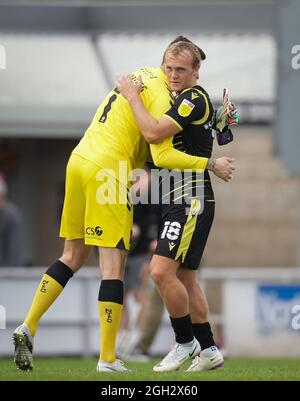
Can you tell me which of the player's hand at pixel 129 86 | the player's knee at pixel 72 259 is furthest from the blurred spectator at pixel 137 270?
the player's hand at pixel 129 86

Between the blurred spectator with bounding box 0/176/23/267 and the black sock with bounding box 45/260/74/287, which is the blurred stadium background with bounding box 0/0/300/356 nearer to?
the blurred spectator with bounding box 0/176/23/267

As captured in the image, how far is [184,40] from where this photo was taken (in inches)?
324

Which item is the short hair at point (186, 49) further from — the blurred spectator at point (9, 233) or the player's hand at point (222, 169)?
the blurred spectator at point (9, 233)

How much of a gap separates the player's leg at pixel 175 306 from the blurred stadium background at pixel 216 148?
18.9 ft

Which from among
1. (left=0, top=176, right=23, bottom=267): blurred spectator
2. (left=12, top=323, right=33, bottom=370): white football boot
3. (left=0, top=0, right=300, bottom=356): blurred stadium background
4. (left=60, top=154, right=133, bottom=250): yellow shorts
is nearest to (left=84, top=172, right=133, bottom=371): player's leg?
(left=60, top=154, right=133, bottom=250): yellow shorts

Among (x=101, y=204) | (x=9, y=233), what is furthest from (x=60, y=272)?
(x=9, y=233)

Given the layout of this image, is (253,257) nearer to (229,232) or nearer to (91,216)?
(229,232)

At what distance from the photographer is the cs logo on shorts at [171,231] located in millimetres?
8109

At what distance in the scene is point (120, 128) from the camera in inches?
325

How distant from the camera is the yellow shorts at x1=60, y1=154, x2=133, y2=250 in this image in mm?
8094

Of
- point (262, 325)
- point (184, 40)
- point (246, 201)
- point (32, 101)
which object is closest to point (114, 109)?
point (184, 40)

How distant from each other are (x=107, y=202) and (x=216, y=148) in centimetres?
1058

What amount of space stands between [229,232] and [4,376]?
1269 cm
